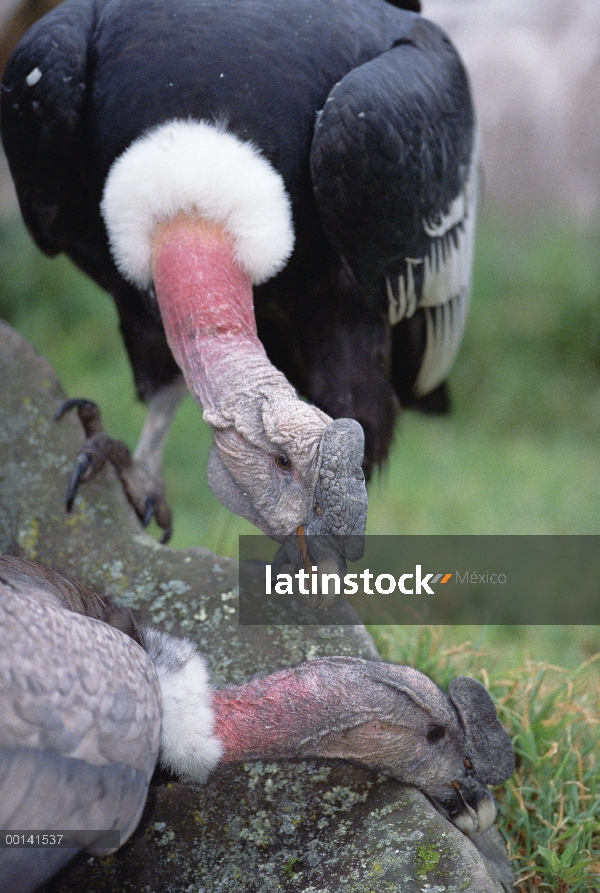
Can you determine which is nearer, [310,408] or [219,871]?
[219,871]

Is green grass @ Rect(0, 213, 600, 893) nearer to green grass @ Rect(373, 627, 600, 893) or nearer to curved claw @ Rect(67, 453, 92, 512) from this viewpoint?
green grass @ Rect(373, 627, 600, 893)

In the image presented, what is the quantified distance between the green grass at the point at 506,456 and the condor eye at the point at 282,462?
1.05 metres

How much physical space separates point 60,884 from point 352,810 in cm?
75

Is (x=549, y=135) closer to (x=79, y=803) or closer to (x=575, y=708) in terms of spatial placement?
(x=575, y=708)

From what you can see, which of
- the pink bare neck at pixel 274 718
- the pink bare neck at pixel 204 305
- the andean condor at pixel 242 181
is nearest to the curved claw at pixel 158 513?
the andean condor at pixel 242 181

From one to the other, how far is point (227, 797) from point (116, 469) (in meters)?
1.45

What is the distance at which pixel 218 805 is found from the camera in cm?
260

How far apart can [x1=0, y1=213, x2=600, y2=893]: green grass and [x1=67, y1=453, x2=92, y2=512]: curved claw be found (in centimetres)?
95

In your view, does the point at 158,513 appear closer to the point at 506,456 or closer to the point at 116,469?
the point at 116,469

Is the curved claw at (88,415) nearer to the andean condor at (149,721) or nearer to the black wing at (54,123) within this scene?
the black wing at (54,123)

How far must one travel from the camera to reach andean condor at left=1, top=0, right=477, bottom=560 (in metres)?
3.05

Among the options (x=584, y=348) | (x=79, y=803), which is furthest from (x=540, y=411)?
(x=79, y=803)

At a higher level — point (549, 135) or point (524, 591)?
point (549, 135)

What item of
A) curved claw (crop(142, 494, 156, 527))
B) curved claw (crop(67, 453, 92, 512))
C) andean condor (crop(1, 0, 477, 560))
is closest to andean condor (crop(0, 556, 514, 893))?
andean condor (crop(1, 0, 477, 560))
